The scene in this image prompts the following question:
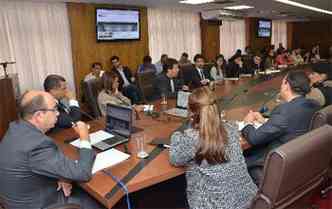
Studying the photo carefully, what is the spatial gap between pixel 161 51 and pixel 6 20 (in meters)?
3.74

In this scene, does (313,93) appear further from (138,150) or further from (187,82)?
(187,82)

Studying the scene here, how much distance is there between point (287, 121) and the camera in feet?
6.46

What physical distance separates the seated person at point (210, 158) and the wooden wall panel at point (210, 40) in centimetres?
737

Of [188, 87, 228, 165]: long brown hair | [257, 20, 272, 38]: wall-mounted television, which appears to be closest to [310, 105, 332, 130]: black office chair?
[188, 87, 228, 165]: long brown hair

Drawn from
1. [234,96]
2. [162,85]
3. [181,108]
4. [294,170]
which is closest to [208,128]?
[294,170]

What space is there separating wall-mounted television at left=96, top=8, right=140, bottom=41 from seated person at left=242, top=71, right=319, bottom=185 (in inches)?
172

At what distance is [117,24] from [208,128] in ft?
16.2

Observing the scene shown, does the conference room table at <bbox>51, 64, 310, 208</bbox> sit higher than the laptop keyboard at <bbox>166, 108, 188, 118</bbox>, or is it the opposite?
the laptop keyboard at <bbox>166, 108, 188, 118</bbox>

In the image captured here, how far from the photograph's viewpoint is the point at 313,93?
3.04 m

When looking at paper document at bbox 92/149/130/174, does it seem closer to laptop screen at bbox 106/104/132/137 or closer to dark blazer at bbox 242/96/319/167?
laptop screen at bbox 106/104/132/137

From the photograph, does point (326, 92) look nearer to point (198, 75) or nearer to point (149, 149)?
point (149, 149)

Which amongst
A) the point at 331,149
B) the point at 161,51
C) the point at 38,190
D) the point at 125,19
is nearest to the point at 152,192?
the point at 38,190

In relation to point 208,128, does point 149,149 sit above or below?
below

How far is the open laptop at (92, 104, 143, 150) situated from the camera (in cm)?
211
